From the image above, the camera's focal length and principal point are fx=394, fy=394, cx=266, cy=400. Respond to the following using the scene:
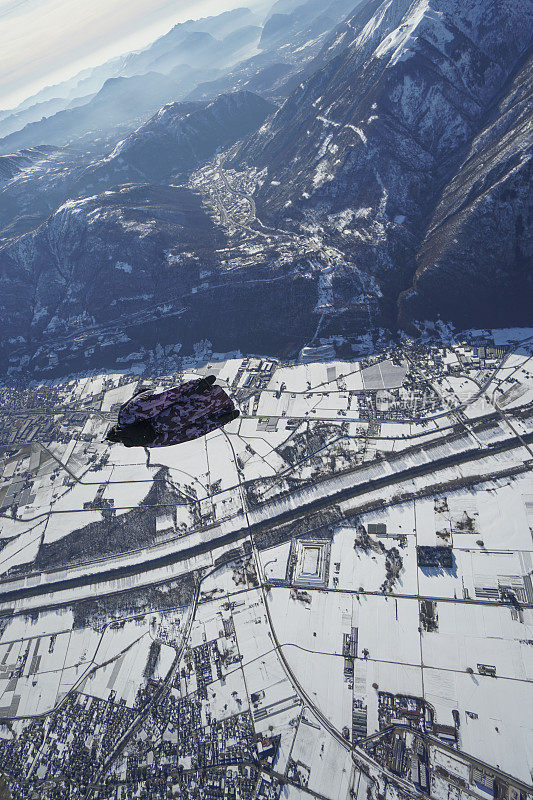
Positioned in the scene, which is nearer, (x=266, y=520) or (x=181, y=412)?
(x=181, y=412)

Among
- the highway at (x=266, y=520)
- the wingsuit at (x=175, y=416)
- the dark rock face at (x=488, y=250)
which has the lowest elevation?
the wingsuit at (x=175, y=416)

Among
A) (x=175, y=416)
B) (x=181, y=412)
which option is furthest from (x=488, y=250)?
(x=175, y=416)

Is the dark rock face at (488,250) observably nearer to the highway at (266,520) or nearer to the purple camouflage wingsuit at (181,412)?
the highway at (266,520)

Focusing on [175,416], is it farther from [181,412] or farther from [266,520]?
[266,520]

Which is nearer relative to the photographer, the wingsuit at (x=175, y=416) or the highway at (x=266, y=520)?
the wingsuit at (x=175, y=416)

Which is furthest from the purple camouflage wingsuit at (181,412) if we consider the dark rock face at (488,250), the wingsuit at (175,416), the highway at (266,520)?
the dark rock face at (488,250)

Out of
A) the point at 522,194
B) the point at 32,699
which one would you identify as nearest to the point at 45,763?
the point at 32,699

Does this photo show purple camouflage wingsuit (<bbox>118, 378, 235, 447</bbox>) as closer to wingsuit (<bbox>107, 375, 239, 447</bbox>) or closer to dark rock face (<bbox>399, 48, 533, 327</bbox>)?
wingsuit (<bbox>107, 375, 239, 447</bbox>)

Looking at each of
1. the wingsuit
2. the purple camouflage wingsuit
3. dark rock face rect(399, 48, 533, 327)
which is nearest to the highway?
dark rock face rect(399, 48, 533, 327)

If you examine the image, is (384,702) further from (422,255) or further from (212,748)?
(422,255)
